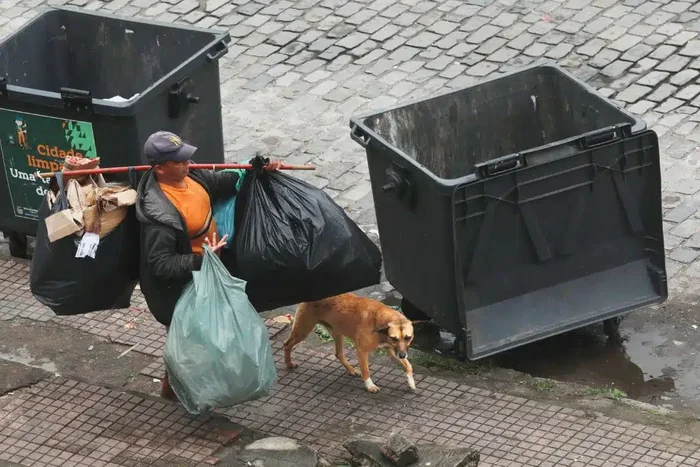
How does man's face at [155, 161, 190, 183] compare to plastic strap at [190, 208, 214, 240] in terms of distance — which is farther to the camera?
plastic strap at [190, 208, 214, 240]

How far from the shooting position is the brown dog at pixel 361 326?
23.2 ft

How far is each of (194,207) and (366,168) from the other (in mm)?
3379

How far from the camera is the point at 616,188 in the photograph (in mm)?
7621

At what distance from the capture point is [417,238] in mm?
7605

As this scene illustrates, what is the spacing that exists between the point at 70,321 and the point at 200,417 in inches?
60.0

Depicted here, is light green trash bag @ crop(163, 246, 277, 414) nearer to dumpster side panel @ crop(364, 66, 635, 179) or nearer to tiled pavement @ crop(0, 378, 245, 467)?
tiled pavement @ crop(0, 378, 245, 467)

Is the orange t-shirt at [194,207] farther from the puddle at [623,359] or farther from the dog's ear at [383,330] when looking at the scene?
the puddle at [623,359]

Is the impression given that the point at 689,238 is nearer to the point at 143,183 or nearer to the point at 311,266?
the point at 311,266

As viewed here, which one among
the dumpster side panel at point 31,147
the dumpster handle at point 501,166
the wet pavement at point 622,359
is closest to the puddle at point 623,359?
the wet pavement at point 622,359

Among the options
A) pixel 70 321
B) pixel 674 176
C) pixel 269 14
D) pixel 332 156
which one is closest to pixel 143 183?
pixel 70 321

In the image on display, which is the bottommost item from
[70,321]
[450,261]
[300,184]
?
[70,321]

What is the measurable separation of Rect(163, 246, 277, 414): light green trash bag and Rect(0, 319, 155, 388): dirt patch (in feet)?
3.82

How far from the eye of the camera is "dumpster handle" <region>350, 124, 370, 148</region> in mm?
7781

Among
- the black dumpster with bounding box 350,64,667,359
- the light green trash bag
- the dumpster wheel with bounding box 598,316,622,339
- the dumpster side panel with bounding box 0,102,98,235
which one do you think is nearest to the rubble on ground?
the light green trash bag
